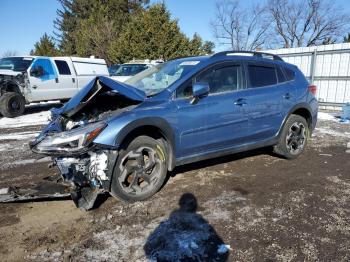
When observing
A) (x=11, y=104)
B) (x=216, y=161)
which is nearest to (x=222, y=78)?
(x=216, y=161)

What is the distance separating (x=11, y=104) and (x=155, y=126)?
837cm

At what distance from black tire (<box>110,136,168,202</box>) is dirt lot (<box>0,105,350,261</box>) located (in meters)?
0.15

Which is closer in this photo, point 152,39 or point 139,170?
point 139,170

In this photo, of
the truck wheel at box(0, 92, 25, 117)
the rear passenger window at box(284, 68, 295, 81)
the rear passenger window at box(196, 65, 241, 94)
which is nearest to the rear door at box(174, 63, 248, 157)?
the rear passenger window at box(196, 65, 241, 94)

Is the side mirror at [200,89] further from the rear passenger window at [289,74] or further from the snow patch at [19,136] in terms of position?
the snow patch at [19,136]

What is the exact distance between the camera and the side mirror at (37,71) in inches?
442

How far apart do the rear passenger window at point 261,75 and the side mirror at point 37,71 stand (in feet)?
28.4

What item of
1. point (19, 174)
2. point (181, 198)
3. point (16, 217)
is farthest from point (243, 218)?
point (19, 174)

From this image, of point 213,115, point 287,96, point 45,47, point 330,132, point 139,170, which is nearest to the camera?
point 139,170

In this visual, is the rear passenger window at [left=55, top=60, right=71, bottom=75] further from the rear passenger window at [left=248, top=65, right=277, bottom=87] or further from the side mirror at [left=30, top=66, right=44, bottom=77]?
the rear passenger window at [left=248, top=65, right=277, bottom=87]

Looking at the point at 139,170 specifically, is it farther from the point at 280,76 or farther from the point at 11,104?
the point at 11,104

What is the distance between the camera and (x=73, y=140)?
3.54 m

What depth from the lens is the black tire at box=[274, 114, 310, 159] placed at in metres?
5.61

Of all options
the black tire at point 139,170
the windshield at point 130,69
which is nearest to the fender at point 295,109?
the black tire at point 139,170
